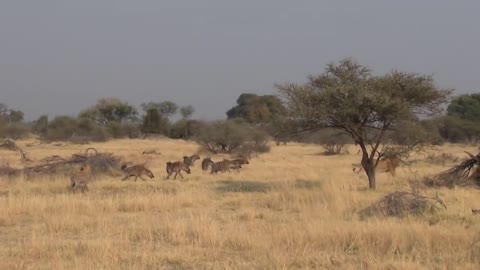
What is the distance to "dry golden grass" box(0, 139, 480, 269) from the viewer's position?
671cm

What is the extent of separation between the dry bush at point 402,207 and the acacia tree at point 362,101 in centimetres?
533

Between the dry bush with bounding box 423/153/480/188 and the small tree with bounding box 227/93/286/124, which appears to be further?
the small tree with bounding box 227/93/286/124

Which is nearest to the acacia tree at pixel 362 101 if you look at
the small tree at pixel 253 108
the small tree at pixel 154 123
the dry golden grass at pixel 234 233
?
the dry golden grass at pixel 234 233

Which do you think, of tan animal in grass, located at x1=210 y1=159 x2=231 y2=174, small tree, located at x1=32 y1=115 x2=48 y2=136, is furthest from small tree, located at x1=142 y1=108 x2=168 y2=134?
tan animal in grass, located at x1=210 y1=159 x2=231 y2=174

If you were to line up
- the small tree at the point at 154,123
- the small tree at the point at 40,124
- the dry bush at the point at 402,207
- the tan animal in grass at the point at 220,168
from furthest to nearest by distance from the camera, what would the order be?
the small tree at the point at 40,124
the small tree at the point at 154,123
the tan animal in grass at the point at 220,168
the dry bush at the point at 402,207

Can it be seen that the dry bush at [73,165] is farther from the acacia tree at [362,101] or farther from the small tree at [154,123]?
the small tree at [154,123]

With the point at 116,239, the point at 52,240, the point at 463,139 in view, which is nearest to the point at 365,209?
the point at 116,239

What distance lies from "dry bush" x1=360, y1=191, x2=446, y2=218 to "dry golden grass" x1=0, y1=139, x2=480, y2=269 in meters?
0.35

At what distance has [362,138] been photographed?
17156 millimetres

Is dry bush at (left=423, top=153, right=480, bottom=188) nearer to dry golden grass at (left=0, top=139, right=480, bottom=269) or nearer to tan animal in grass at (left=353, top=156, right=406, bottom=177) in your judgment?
dry golden grass at (left=0, top=139, right=480, bottom=269)

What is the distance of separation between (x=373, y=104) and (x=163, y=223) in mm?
8328

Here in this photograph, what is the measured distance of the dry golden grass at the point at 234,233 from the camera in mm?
6711

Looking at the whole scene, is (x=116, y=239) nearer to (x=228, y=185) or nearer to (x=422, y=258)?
(x=422, y=258)

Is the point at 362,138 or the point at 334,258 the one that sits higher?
the point at 362,138
